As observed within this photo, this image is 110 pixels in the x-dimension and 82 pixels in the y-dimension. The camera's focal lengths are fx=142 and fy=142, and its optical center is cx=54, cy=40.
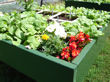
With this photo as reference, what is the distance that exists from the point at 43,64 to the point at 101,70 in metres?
1.49

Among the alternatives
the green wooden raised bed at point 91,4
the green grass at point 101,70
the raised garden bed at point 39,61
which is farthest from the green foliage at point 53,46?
the green wooden raised bed at point 91,4

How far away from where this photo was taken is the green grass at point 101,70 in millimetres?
2637

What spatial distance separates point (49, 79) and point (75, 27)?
3.60 ft

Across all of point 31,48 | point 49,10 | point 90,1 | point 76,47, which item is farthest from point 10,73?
point 90,1

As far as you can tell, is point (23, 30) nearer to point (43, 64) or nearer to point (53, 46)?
point (53, 46)

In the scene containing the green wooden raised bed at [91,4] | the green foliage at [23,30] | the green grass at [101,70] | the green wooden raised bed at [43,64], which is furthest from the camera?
the green wooden raised bed at [91,4]

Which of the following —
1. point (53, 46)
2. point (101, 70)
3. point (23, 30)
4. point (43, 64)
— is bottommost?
point (101, 70)

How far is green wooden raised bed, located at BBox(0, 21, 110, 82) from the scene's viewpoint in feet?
5.53

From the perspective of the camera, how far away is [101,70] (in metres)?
2.86

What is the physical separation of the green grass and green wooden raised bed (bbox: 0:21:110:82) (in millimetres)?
693

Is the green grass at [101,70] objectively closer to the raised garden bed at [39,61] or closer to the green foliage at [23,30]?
the raised garden bed at [39,61]

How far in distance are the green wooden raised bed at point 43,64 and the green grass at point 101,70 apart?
2.27 feet

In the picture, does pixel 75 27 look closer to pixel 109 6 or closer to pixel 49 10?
pixel 49 10

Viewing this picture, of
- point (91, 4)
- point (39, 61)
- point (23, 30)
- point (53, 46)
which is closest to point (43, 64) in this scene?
point (39, 61)
